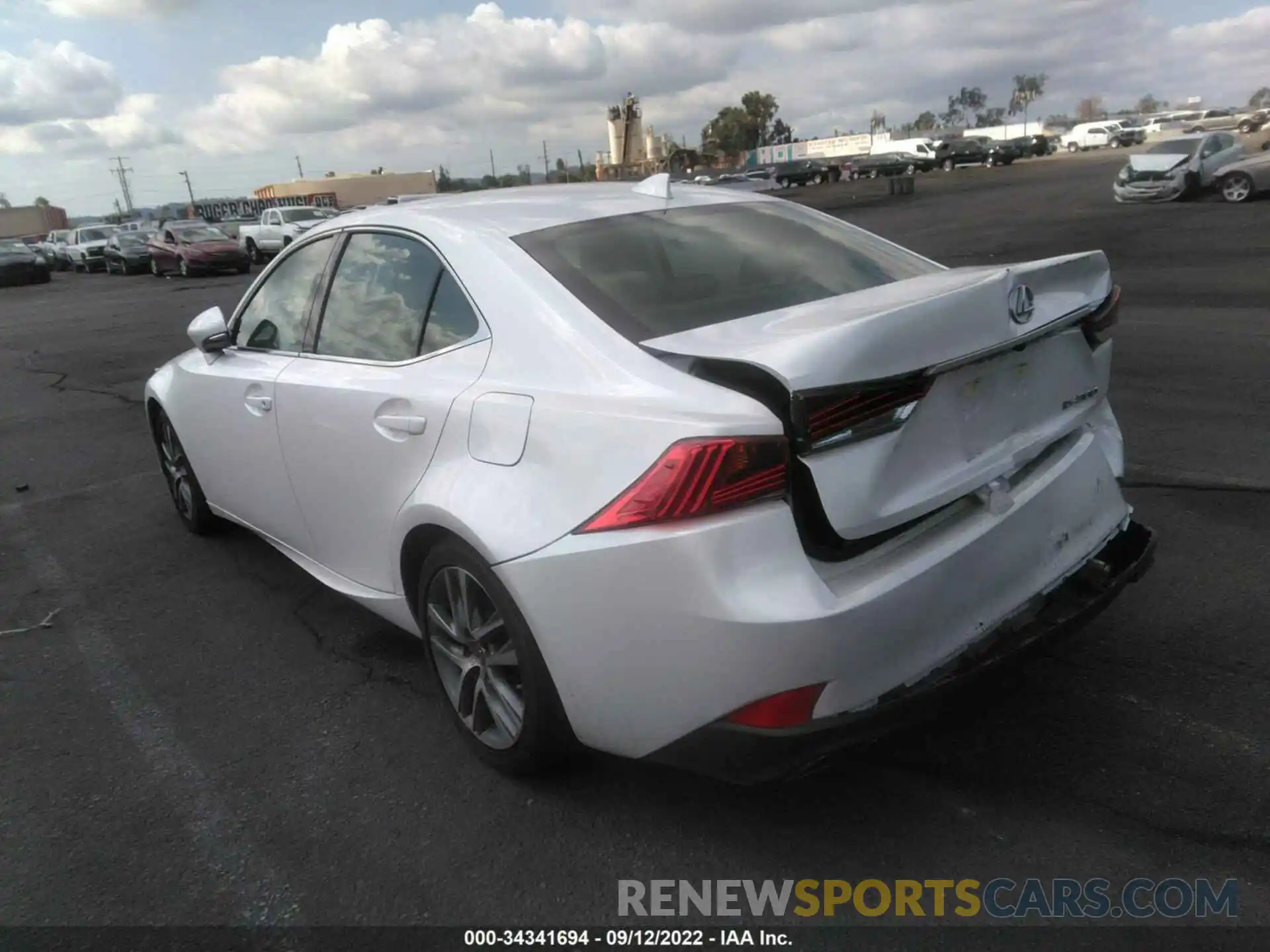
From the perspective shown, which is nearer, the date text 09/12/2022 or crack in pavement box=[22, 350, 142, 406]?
the date text 09/12/2022

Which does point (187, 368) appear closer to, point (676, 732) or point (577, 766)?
point (577, 766)

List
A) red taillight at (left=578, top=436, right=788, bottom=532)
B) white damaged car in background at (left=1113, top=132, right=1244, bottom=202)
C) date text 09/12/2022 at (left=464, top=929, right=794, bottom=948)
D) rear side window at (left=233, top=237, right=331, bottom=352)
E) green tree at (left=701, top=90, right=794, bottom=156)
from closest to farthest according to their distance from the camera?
red taillight at (left=578, top=436, right=788, bottom=532), date text 09/12/2022 at (left=464, top=929, right=794, bottom=948), rear side window at (left=233, top=237, right=331, bottom=352), white damaged car in background at (left=1113, top=132, right=1244, bottom=202), green tree at (left=701, top=90, right=794, bottom=156)

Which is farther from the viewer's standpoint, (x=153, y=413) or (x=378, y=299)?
(x=153, y=413)

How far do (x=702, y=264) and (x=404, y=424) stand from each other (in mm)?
1063

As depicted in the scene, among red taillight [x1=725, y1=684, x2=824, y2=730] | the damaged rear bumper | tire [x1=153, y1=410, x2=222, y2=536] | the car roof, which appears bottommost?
tire [x1=153, y1=410, x2=222, y2=536]

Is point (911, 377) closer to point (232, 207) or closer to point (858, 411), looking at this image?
point (858, 411)

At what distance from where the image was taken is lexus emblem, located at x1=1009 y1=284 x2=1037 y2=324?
102 inches

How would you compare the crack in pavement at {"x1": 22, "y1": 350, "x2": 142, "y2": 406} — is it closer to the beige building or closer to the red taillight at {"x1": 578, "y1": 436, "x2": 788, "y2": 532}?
the red taillight at {"x1": 578, "y1": 436, "x2": 788, "y2": 532}

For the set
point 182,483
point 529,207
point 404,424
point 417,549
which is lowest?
point 182,483

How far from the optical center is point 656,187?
141 inches

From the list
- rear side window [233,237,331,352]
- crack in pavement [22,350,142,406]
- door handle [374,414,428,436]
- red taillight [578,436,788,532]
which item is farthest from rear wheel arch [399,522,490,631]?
crack in pavement [22,350,142,406]

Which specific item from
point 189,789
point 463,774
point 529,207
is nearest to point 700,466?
point 463,774

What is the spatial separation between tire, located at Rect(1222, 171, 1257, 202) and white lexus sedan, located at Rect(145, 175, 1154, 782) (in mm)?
21955

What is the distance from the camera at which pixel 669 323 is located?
2.73 metres
